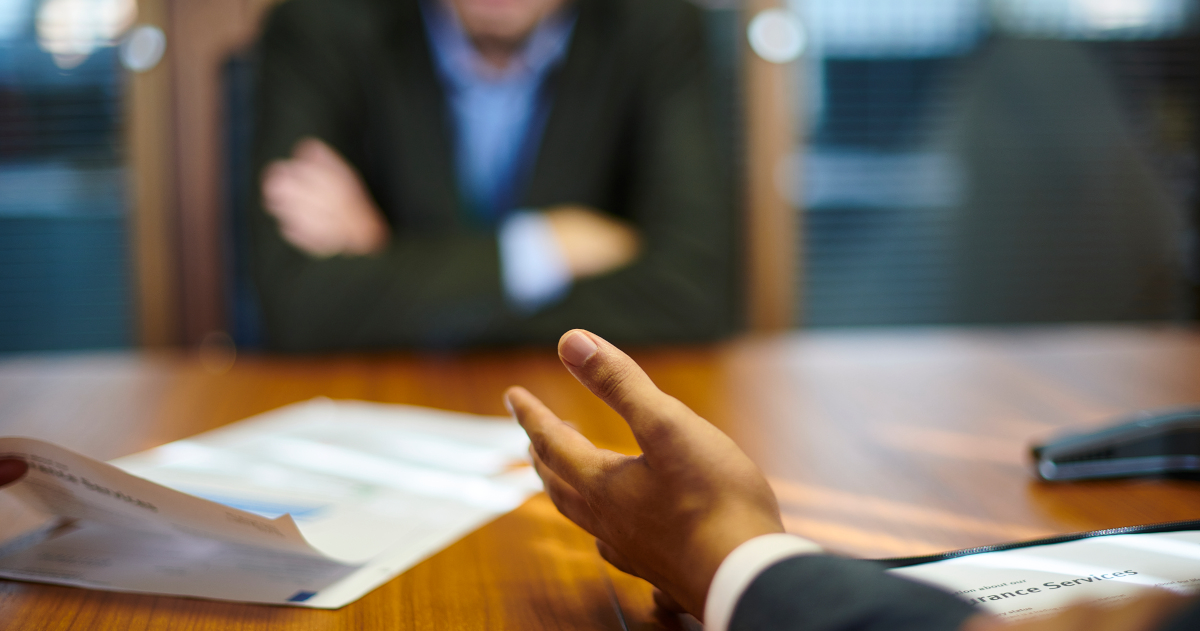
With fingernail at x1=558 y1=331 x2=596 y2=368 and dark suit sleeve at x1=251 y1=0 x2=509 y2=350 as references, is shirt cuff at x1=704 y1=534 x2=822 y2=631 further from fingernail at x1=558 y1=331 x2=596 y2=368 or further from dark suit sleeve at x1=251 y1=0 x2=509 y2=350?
dark suit sleeve at x1=251 y1=0 x2=509 y2=350

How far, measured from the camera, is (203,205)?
2309 millimetres

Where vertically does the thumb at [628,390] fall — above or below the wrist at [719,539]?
above

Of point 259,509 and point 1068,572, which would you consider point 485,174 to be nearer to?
point 259,509

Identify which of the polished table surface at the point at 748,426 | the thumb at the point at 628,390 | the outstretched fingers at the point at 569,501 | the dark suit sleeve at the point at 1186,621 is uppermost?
the thumb at the point at 628,390

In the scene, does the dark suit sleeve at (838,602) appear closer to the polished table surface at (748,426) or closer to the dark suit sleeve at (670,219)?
the polished table surface at (748,426)

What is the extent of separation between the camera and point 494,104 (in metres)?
1.81

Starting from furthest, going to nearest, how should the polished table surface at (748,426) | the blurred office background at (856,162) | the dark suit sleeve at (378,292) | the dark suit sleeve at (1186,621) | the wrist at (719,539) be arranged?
1. the blurred office background at (856,162)
2. the dark suit sleeve at (378,292)
3. the polished table surface at (748,426)
4. the wrist at (719,539)
5. the dark suit sleeve at (1186,621)

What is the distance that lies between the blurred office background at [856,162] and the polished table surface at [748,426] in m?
1.27

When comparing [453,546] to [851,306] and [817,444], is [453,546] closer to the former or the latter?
[817,444]

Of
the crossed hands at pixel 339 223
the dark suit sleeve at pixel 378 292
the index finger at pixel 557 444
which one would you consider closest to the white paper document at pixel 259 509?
the index finger at pixel 557 444

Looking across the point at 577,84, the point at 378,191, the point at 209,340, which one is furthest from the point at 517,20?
the point at 209,340

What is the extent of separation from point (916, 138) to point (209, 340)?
7.67ft

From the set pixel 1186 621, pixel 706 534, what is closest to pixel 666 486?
pixel 706 534

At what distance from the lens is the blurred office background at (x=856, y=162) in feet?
7.43
